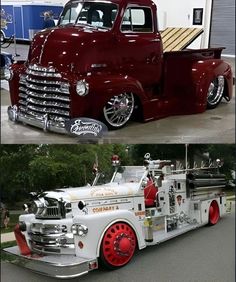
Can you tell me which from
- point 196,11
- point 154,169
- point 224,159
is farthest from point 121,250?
point 196,11

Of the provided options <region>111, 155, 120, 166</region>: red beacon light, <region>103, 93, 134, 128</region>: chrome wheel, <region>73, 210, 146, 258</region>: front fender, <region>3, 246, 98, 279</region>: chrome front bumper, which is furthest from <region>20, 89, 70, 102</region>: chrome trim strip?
<region>3, 246, 98, 279</region>: chrome front bumper

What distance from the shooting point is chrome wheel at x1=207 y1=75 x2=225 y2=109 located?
160 cm

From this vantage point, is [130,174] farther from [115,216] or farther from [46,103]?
[46,103]

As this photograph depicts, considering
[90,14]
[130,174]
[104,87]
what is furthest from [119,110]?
[90,14]

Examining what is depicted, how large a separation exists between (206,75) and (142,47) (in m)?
0.27

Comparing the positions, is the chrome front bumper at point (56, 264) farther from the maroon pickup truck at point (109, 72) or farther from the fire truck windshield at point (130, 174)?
the maroon pickup truck at point (109, 72)

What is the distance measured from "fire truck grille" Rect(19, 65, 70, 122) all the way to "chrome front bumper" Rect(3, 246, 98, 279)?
45 centimetres

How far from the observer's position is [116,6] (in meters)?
1.49

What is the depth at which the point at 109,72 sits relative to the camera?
1429 mm

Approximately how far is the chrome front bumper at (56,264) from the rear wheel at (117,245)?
0.06 metres

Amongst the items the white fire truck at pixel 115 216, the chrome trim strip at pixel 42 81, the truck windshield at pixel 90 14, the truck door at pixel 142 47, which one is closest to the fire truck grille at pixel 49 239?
the white fire truck at pixel 115 216

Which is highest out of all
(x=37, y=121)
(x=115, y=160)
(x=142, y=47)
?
(x=142, y=47)

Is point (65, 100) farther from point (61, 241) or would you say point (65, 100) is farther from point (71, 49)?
point (61, 241)

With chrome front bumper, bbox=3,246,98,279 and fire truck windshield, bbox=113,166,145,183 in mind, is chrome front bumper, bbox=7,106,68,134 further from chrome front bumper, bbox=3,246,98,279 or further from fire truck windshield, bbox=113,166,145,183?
chrome front bumper, bbox=3,246,98,279
